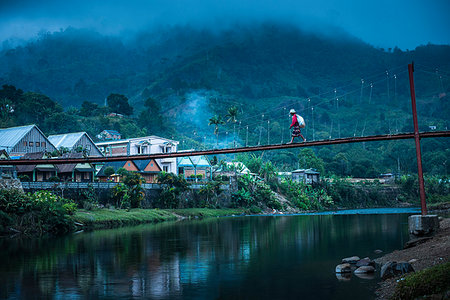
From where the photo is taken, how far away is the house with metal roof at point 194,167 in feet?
209

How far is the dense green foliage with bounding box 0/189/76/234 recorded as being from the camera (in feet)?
106

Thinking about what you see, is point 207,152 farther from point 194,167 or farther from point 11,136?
point 194,167

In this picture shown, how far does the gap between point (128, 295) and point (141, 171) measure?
40.8 metres

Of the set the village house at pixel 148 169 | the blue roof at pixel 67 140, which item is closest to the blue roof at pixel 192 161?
the village house at pixel 148 169

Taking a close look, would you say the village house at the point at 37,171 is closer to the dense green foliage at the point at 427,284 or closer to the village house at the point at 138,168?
the village house at the point at 138,168

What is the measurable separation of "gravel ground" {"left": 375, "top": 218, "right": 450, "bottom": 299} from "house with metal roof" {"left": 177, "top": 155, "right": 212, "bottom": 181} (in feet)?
145

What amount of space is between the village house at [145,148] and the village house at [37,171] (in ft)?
46.0

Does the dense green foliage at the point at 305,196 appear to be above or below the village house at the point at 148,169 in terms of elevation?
below

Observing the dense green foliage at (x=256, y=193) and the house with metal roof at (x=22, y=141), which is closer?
the house with metal roof at (x=22, y=141)

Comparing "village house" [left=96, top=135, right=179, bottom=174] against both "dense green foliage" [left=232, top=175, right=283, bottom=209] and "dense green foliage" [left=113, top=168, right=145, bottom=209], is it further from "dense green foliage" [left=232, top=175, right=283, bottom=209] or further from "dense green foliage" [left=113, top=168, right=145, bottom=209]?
"dense green foliage" [left=113, top=168, right=145, bottom=209]

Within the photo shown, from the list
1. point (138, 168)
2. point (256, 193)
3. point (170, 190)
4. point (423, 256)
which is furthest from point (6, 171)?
point (256, 193)

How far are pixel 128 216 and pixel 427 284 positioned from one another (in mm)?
33383

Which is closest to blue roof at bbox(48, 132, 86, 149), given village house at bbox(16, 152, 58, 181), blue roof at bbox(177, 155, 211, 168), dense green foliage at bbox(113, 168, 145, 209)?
village house at bbox(16, 152, 58, 181)

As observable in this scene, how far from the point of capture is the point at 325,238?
2902 centimetres
